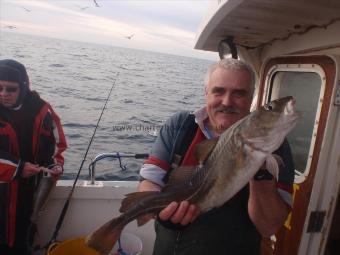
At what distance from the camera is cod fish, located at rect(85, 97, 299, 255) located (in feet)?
6.16

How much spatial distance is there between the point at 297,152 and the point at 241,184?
6.12 feet

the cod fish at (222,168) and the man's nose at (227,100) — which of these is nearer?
the cod fish at (222,168)

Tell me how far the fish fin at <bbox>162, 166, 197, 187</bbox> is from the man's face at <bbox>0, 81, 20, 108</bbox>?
268cm

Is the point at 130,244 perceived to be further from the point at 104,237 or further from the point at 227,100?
the point at 227,100

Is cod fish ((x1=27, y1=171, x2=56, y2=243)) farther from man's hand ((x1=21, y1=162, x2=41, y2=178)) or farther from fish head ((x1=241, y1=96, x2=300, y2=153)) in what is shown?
fish head ((x1=241, y1=96, x2=300, y2=153))

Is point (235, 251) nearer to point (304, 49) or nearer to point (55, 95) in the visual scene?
point (304, 49)

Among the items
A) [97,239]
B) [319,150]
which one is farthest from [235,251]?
[319,150]

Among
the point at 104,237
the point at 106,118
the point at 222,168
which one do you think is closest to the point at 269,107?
the point at 222,168

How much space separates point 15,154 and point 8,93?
2.36ft

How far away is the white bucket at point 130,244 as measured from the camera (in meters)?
4.61

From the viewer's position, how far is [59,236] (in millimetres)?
4816

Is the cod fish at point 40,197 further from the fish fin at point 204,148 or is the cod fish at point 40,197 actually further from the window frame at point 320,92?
the window frame at point 320,92

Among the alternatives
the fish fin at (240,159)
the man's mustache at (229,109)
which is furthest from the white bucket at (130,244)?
the fish fin at (240,159)

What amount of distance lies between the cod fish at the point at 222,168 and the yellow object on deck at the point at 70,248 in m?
1.97
